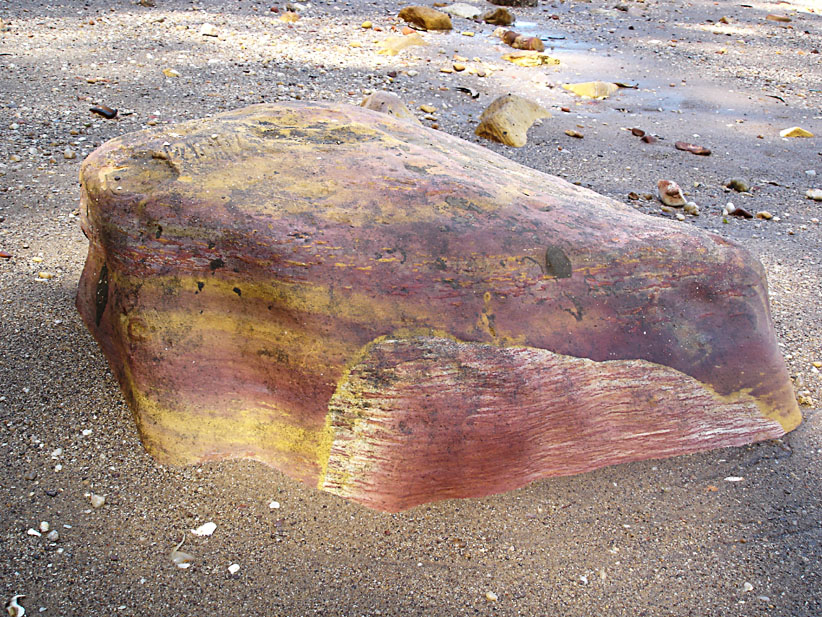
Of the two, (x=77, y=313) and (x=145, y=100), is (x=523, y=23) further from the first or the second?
(x=77, y=313)

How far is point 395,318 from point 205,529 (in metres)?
0.59

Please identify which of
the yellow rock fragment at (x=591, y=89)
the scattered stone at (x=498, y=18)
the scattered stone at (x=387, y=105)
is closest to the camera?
the scattered stone at (x=387, y=105)

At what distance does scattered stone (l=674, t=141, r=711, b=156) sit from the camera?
3.72 metres

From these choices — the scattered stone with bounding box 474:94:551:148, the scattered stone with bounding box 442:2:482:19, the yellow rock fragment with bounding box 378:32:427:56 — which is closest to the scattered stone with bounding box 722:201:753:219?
the scattered stone with bounding box 474:94:551:148

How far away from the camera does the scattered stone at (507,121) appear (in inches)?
144

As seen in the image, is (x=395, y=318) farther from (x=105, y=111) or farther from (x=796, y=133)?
(x=796, y=133)

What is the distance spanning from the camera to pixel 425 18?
5488 mm

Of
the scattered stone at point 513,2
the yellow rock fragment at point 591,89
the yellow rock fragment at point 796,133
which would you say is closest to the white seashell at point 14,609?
the yellow rock fragment at point 591,89

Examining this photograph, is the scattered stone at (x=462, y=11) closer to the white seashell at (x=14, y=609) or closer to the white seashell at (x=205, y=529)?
the white seashell at (x=205, y=529)

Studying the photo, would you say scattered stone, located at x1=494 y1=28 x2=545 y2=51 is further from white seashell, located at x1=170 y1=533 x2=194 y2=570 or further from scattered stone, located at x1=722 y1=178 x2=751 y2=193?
white seashell, located at x1=170 y1=533 x2=194 y2=570

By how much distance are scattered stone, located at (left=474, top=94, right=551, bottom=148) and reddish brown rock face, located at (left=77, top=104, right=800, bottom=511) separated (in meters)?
2.07

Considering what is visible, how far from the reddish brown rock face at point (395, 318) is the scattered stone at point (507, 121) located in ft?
6.78

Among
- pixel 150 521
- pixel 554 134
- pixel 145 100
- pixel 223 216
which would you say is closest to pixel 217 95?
pixel 145 100

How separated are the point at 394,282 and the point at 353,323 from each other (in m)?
0.12
